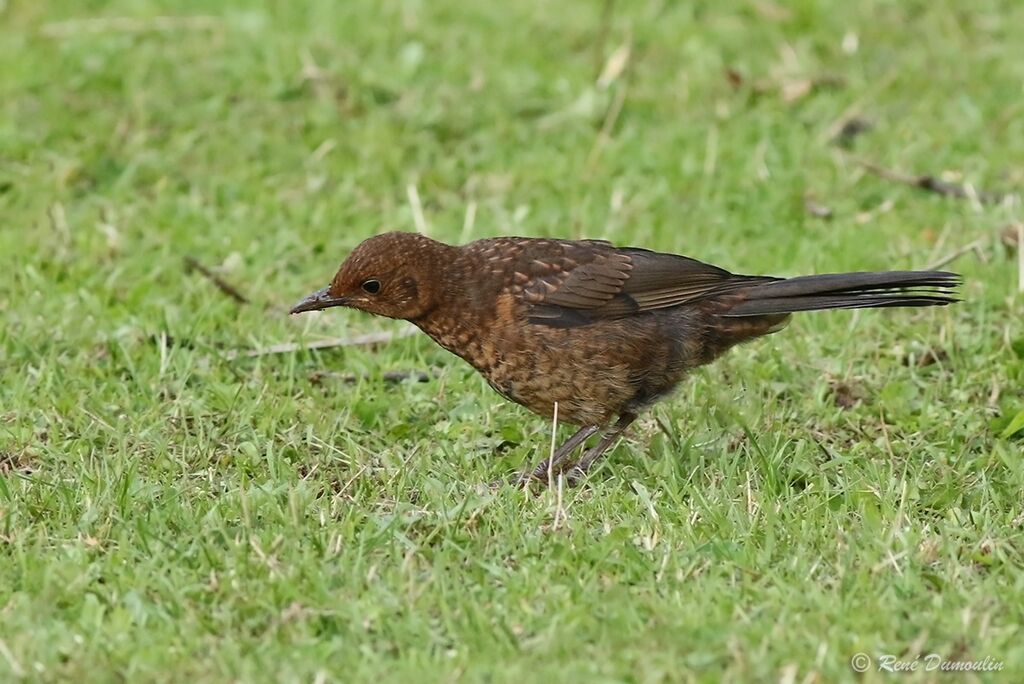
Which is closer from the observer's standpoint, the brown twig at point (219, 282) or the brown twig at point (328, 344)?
the brown twig at point (328, 344)

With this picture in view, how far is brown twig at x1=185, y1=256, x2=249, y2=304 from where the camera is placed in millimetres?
7266

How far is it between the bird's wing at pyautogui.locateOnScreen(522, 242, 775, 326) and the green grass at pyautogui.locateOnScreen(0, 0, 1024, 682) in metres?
0.51

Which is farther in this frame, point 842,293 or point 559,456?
point 559,456

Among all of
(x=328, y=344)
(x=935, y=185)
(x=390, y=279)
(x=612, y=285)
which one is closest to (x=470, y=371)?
(x=328, y=344)

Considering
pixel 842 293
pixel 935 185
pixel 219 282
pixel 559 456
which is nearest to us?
pixel 842 293

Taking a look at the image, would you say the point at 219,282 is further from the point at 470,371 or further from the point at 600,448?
the point at 600,448

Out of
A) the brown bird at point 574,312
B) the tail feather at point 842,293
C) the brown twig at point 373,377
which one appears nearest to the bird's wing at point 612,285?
the brown bird at point 574,312

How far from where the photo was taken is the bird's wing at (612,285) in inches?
233

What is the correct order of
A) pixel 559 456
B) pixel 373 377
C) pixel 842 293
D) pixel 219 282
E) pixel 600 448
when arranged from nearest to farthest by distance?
pixel 842 293 → pixel 559 456 → pixel 600 448 → pixel 373 377 → pixel 219 282

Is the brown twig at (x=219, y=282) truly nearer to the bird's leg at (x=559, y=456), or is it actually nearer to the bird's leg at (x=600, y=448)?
the bird's leg at (x=559, y=456)

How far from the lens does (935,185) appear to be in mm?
8383

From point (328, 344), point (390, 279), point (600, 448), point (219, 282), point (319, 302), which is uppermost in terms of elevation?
point (390, 279)

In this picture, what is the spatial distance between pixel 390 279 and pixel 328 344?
3.07 ft

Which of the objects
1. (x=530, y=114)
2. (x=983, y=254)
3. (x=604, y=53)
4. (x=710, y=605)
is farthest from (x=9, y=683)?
(x=604, y=53)
